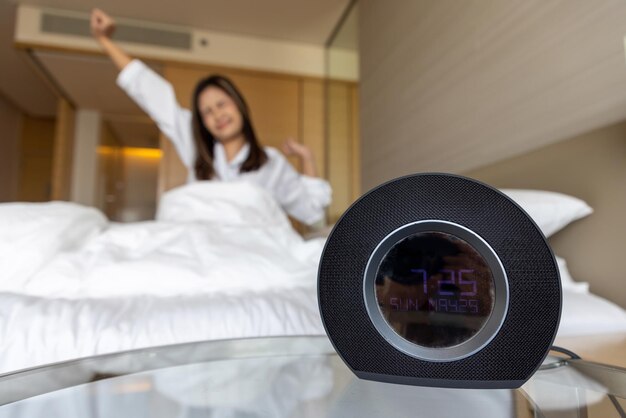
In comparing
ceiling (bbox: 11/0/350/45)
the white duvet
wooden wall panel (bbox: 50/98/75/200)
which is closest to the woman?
the white duvet

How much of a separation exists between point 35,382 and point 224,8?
9.12 feet

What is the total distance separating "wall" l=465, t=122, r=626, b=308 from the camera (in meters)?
0.74

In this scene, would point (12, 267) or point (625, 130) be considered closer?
point (12, 267)

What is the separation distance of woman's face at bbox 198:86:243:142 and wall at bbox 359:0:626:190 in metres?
0.73

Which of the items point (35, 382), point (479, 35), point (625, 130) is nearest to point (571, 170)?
point (625, 130)

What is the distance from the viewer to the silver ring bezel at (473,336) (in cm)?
30

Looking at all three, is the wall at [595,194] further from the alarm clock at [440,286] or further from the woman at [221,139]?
the woman at [221,139]

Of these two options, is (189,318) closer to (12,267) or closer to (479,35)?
(12,267)

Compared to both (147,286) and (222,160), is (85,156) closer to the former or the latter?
(222,160)

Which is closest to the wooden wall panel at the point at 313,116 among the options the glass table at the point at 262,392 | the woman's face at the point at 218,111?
the woman's face at the point at 218,111

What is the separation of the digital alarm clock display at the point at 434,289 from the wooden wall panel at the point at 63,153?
3752 millimetres

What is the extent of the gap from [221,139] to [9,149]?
3.88 metres

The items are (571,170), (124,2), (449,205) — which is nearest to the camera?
(449,205)

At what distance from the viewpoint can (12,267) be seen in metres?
0.62
